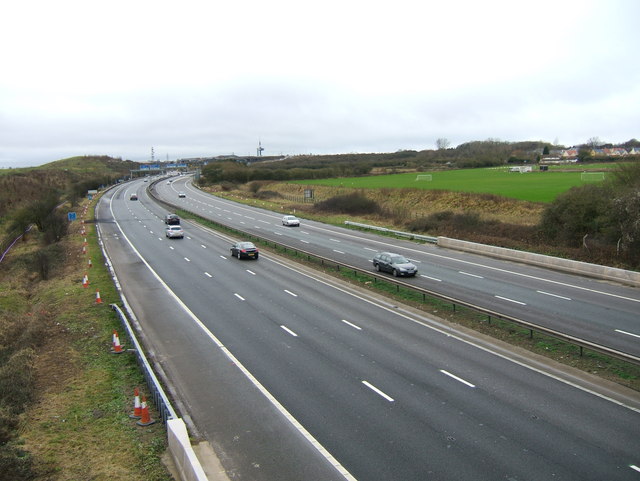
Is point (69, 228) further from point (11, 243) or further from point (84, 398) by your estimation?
point (84, 398)

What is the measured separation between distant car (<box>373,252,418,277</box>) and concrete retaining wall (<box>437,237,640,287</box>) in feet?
29.7

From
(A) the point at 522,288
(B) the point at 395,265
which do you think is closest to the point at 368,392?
(A) the point at 522,288

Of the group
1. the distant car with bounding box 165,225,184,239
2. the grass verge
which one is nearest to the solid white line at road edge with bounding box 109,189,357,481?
the grass verge

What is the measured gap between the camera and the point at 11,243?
53.4m

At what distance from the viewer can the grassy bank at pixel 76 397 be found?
34.3 feet

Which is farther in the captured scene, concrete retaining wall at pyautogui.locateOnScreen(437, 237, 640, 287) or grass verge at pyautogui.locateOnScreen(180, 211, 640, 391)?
concrete retaining wall at pyautogui.locateOnScreen(437, 237, 640, 287)

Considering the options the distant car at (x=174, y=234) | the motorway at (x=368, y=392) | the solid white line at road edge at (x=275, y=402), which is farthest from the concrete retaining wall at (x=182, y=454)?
the distant car at (x=174, y=234)

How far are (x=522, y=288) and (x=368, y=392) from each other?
1562cm

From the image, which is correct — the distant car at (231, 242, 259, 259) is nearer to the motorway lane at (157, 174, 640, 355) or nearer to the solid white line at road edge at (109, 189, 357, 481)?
the motorway lane at (157, 174, 640, 355)

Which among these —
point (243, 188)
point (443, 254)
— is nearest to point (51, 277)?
point (443, 254)

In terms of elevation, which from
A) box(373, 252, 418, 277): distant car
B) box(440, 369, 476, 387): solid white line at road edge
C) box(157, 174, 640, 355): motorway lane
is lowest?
box(157, 174, 640, 355): motorway lane

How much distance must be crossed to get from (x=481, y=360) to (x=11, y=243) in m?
53.2

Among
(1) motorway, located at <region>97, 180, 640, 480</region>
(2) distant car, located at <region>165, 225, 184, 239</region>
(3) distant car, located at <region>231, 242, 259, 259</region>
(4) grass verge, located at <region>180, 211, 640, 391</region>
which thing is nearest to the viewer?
(1) motorway, located at <region>97, 180, 640, 480</region>

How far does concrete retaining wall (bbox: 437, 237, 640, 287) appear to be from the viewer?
90.1 feet
